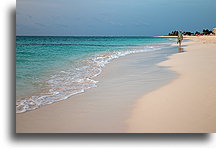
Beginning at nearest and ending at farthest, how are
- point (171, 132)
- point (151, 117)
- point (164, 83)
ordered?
1. point (171, 132)
2. point (151, 117)
3. point (164, 83)

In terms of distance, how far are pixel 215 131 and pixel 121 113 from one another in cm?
148

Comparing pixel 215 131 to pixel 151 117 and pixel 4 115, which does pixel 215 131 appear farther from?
pixel 4 115

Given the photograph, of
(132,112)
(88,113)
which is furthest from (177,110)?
(88,113)

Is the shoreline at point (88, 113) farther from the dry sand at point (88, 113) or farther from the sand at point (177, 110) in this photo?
the sand at point (177, 110)

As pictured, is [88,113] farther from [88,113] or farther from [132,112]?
[132,112]

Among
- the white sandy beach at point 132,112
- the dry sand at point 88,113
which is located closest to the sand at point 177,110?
the white sandy beach at point 132,112

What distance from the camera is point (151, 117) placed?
364cm

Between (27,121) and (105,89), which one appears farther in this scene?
(105,89)

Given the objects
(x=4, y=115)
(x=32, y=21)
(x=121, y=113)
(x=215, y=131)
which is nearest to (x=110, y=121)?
(x=121, y=113)

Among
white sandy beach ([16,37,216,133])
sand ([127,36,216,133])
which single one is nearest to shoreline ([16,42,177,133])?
white sandy beach ([16,37,216,133])

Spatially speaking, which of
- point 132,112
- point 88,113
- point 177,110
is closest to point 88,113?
point 88,113

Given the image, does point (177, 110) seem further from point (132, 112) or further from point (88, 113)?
point (88, 113)

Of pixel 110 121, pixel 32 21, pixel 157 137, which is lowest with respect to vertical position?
pixel 157 137

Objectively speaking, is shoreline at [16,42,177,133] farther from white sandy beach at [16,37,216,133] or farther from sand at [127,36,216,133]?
sand at [127,36,216,133]
